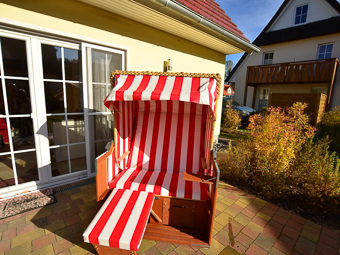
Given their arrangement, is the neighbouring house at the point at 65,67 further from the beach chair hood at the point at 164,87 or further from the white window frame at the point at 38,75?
the beach chair hood at the point at 164,87

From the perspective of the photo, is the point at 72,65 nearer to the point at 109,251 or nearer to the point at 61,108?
the point at 61,108

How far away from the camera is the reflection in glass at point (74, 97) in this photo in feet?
10.5

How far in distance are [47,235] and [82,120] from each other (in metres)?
1.96

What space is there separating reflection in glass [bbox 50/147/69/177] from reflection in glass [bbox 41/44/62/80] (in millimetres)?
1390

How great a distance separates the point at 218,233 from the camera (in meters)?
2.29

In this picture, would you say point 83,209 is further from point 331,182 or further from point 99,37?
point 331,182

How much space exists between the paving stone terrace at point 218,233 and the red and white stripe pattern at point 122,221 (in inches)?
Answer: 17.9

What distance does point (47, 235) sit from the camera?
7.03 feet

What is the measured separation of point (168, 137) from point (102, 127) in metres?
1.51

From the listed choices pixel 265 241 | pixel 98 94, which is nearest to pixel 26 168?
pixel 98 94

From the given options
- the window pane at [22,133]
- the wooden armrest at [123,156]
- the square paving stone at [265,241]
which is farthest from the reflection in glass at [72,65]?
the square paving stone at [265,241]

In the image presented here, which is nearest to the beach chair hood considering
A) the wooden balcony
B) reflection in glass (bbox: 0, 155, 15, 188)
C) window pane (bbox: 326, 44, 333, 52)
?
reflection in glass (bbox: 0, 155, 15, 188)

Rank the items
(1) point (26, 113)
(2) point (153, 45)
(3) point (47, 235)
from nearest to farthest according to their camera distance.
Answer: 1. (3) point (47, 235)
2. (1) point (26, 113)
3. (2) point (153, 45)

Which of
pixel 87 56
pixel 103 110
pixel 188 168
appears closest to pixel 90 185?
pixel 103 110
